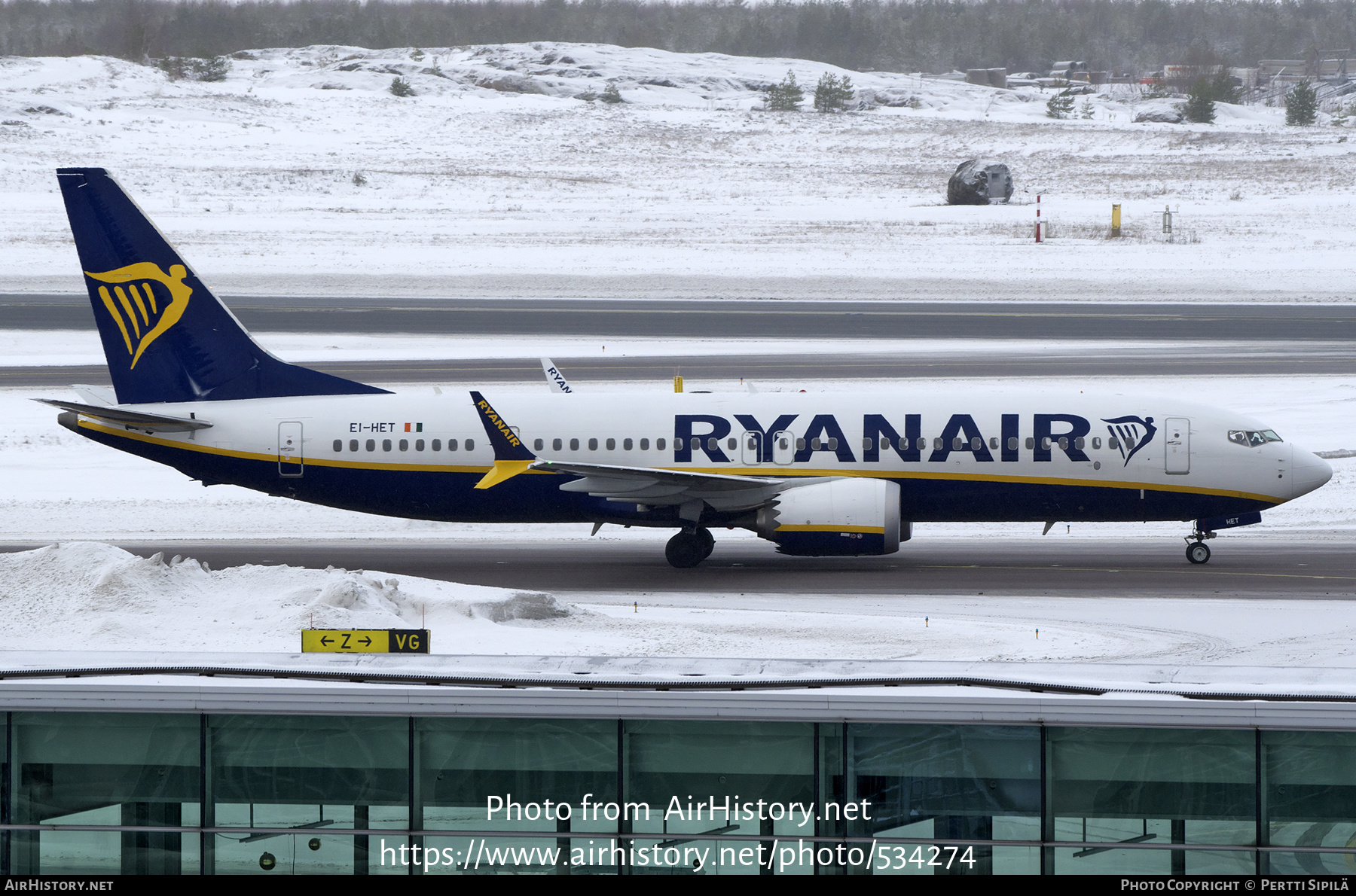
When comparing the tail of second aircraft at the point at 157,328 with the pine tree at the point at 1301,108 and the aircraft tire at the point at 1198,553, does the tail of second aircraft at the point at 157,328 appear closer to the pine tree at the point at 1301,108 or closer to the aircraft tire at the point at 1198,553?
the aircraft tire at the point at 1198,553

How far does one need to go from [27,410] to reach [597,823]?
47834 mm

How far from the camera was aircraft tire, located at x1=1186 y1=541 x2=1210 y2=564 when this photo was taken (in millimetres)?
34625

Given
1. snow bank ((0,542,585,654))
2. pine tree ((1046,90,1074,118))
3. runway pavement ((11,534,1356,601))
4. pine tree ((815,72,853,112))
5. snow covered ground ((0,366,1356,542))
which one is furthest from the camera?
pine tree ((1046,90,1074,118))

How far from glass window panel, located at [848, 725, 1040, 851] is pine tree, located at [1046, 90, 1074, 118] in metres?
169

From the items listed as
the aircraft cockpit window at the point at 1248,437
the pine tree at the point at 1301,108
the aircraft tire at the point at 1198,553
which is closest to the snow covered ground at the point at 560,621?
the aircraft tire at the point at 1198,553

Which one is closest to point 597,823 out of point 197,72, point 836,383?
point 836,383

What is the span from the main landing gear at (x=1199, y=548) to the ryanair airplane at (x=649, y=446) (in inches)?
2.2

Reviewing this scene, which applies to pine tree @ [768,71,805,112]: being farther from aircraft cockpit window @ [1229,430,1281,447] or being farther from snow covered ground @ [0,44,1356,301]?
aircraft cockpit window @ [1229,430,1281,447]

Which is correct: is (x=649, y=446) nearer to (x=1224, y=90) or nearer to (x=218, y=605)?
(x=218, y=605)

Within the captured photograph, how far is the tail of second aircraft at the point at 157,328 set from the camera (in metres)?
35.9

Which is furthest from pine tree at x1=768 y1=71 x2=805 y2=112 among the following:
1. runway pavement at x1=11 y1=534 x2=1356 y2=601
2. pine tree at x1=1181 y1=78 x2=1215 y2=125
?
runway pavement at x1=11 y1=534 x2=1356 y2=601

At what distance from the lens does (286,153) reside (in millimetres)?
126625

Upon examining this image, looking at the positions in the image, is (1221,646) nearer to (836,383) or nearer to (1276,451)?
(1276,451)

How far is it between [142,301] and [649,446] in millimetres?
12575
